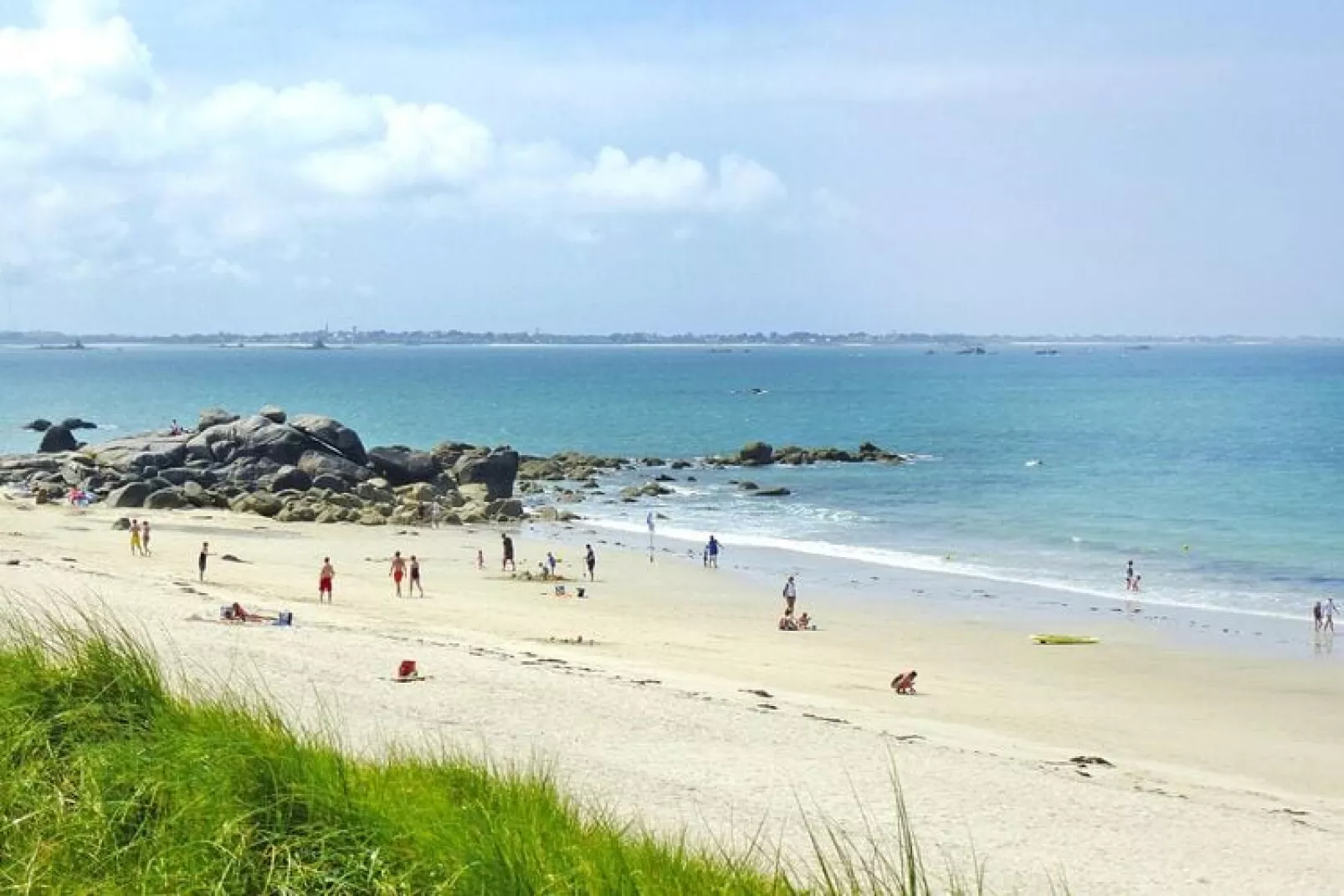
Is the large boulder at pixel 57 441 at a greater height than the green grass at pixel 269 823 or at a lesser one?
lesser

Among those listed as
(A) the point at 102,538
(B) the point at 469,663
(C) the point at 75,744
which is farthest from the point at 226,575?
(C) the point at 75,744

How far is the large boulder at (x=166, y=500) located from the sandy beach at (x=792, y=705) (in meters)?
8.60

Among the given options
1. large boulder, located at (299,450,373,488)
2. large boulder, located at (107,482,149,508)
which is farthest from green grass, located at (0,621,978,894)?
large boulder, located at (299,450,373,488)

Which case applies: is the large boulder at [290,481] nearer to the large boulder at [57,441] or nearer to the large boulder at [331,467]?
the large boulder at [331,467]

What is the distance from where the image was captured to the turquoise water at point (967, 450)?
4038 centimetres

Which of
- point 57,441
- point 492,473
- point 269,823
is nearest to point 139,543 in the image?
point 492,473

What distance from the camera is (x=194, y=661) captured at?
16625 mm

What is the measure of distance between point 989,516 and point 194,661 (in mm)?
36166

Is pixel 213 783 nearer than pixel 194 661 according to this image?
Yes

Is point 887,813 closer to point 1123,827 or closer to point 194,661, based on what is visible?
point 1123,827

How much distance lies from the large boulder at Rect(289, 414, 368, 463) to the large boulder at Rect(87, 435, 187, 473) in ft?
14.3

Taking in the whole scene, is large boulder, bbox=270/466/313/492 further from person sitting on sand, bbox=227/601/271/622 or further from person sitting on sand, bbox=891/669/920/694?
person sitting on sand, bbox=891/669/920/694

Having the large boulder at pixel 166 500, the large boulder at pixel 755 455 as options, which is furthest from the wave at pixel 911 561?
the large boulder at pixel 755 455

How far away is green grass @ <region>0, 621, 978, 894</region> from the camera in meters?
5.35
